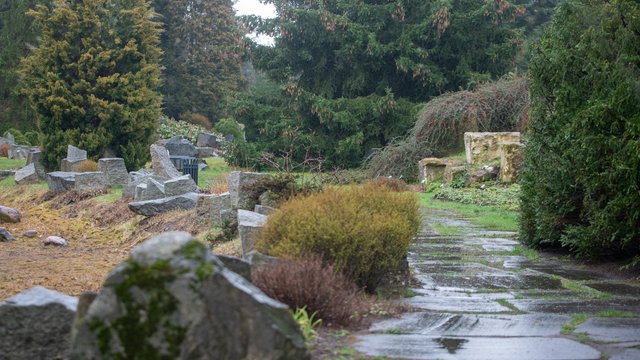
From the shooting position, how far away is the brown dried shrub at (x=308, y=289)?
5496 millimetres

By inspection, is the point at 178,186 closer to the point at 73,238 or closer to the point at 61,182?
the point at 73,238

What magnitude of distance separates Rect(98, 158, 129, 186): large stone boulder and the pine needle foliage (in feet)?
25.5

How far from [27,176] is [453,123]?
13.2 meters

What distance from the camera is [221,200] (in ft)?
39.8

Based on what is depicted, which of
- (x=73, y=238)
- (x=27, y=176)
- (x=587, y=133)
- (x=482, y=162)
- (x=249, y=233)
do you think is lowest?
(x=73, y=238)

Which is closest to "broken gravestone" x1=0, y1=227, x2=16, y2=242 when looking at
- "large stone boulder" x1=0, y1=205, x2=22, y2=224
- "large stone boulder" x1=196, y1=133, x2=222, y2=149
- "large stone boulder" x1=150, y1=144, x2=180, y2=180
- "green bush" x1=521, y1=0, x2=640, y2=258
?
"large stone boulder" x1=0, y1=205, x2=22, y2=224

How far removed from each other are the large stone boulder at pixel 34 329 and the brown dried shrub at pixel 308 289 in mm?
1413

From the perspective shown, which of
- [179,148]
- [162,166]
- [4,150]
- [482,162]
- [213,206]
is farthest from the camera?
[4,150]

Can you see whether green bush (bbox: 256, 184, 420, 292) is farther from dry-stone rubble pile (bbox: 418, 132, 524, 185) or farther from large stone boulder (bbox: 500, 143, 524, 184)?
dry-stone rubble pile (bbox: 418, 132, 524, 185)

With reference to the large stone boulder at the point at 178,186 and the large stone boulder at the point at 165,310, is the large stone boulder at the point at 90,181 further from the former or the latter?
the large stone boulder at the point at 165,310

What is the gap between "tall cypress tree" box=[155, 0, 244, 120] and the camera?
4934 centimetres

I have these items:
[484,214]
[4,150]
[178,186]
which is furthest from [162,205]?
[4,150]

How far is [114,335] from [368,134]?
26.8m

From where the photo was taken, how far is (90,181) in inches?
808
